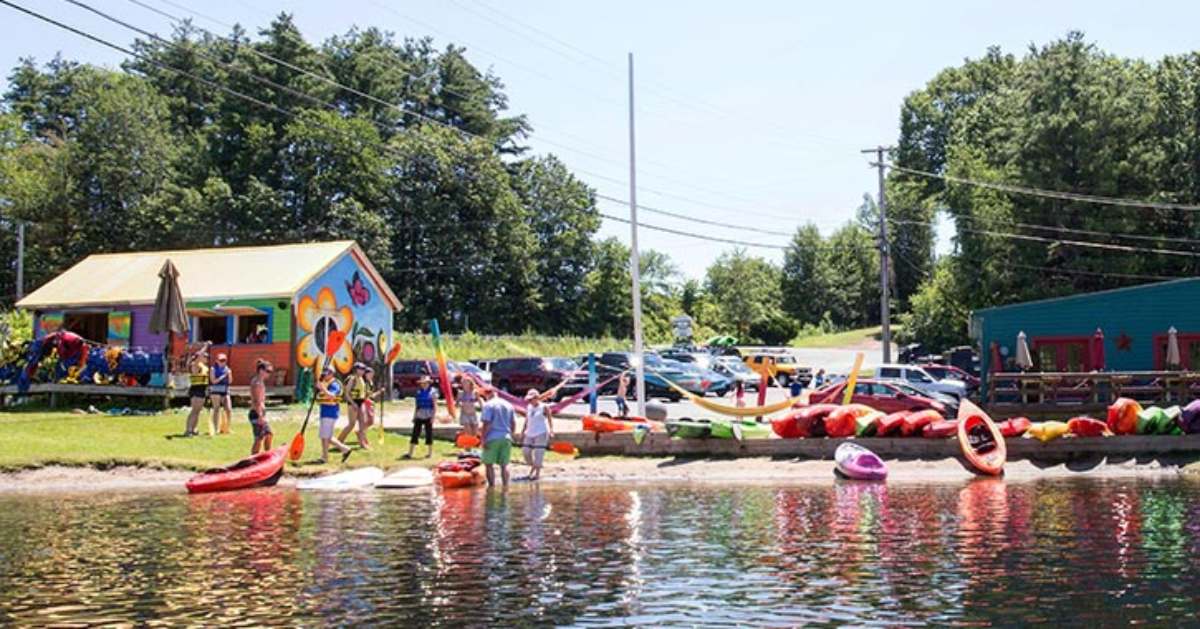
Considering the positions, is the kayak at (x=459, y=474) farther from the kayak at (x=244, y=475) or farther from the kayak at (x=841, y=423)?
the kayak at (x=841, y=423)

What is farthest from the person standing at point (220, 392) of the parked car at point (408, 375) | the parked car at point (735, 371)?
the parked car at point (735, 371)

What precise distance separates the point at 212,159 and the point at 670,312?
39216 mm

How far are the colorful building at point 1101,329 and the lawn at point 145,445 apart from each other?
22668 mm

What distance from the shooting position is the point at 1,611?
11695 mm

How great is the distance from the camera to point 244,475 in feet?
77.9

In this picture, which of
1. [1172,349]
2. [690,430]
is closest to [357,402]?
[690,430]

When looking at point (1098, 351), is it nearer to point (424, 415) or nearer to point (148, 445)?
point (424, 415)

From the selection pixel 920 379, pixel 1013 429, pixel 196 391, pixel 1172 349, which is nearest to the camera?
pixel 196 391

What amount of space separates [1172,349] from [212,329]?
100 ft

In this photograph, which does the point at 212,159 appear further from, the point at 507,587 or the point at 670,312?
the point at 507,587

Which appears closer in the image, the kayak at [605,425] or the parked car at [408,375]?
the kayak at [605,425]

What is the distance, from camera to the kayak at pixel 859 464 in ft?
84.3

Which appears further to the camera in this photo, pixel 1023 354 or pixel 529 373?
pixel 529 373

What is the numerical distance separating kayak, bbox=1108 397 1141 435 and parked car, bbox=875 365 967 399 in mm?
12226
